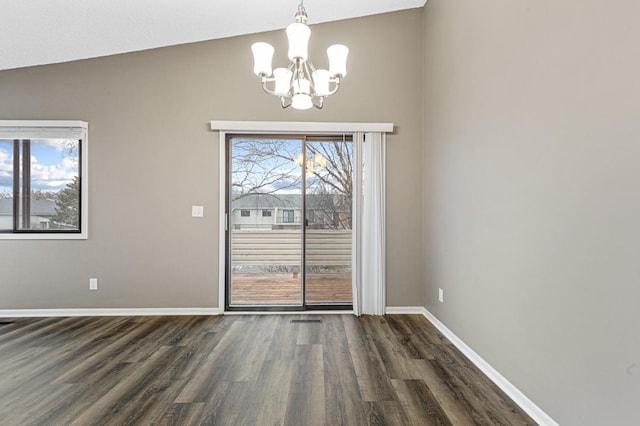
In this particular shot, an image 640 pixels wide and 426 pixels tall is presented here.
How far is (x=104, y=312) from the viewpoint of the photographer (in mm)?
3816

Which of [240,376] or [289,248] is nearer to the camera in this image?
[240,376]

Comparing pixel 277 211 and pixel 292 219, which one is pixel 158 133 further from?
pixel 292 219

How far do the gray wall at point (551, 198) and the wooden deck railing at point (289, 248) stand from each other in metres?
1.36

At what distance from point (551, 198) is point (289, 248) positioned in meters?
2.78

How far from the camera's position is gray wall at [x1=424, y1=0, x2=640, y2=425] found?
142 cm

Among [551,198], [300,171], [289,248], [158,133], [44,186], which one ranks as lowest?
[289,248]

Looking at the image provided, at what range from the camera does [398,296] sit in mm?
3943

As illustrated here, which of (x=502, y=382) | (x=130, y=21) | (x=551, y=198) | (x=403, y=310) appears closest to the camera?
(x=551, y=198)

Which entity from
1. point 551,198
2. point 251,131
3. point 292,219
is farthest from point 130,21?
point 551,198

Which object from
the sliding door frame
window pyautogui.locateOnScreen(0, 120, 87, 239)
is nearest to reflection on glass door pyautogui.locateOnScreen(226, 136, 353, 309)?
the sliding door frame

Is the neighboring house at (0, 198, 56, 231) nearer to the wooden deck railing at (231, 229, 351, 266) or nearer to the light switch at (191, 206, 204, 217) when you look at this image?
the light switch at (191, 206, 204, 217)

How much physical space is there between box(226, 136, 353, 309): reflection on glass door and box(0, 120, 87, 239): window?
170 cm

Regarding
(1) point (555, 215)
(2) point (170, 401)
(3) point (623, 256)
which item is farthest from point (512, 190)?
(2) point (170, 401)

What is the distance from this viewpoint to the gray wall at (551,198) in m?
1.42
